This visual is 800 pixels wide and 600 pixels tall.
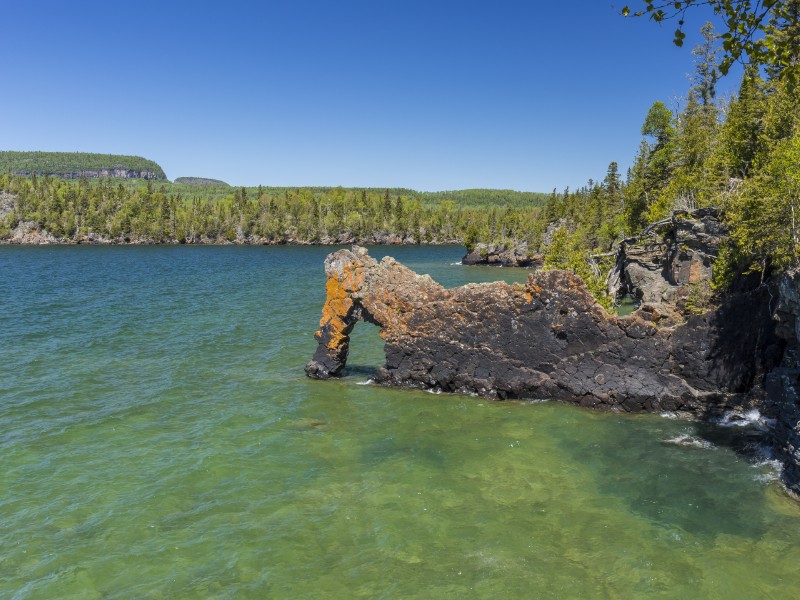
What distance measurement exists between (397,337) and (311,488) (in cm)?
1018

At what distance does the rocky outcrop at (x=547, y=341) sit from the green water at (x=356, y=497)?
1.25m

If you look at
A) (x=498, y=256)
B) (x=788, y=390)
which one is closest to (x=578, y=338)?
(x=788, y=390)

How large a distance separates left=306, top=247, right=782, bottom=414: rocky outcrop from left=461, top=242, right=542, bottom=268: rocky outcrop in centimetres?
9675

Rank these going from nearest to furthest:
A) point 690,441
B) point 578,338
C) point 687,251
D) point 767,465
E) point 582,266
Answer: point 767,465
point 690,441
point 578,338
point 687,251
point 582,266

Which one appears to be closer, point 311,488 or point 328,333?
point 311,488

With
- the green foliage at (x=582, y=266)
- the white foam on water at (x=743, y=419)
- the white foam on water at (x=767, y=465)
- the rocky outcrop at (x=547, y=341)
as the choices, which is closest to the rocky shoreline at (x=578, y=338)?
the rocky outcrop at (x=547, y=341)

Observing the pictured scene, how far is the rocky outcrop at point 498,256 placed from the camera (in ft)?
393

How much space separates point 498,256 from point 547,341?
102 m

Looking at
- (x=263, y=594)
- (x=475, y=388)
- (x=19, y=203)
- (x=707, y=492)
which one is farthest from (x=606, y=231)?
(x=19, y=203)

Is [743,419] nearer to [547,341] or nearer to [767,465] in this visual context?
[767,465]

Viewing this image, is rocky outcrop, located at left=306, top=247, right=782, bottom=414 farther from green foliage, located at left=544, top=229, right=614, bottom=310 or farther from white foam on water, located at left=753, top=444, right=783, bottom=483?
green foliage, located at left=544, top=229, right=614, bottom=310

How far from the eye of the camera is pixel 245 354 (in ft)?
102

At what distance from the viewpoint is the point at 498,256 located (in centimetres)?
12194

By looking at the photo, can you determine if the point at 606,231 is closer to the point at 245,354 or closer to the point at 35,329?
the point at 245,354
